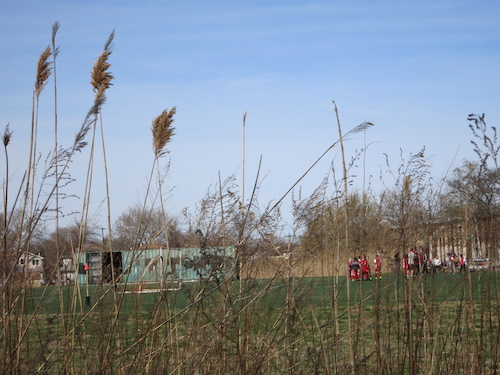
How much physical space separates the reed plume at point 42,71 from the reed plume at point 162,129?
0.52 m

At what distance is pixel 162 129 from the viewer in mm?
3119

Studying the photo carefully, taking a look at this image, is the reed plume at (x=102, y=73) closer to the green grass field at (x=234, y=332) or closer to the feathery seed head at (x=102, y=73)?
the feathery seed head at (x=102, y=73)

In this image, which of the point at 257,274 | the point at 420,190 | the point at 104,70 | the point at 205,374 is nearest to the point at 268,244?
the point at 257,274

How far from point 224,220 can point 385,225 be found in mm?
892

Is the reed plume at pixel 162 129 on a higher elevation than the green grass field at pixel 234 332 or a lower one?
higher

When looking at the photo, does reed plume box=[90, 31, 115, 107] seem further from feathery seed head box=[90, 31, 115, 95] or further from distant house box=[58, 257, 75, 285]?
distant house box=[58, 257, 75, 285]

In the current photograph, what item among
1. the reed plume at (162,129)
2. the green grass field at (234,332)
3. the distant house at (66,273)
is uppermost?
the reed plume at (162,129)

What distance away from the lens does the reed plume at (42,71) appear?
3029 millimetres

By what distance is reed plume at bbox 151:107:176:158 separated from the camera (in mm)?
3104

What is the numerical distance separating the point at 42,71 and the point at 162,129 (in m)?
0.59

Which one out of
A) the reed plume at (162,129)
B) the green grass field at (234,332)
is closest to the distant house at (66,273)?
the green grass field at (234,332)

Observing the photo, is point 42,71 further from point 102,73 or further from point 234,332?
point 234,332

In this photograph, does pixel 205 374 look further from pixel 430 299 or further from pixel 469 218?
pixel 469 218

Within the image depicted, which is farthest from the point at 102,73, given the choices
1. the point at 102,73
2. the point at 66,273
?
the point at 66,273
